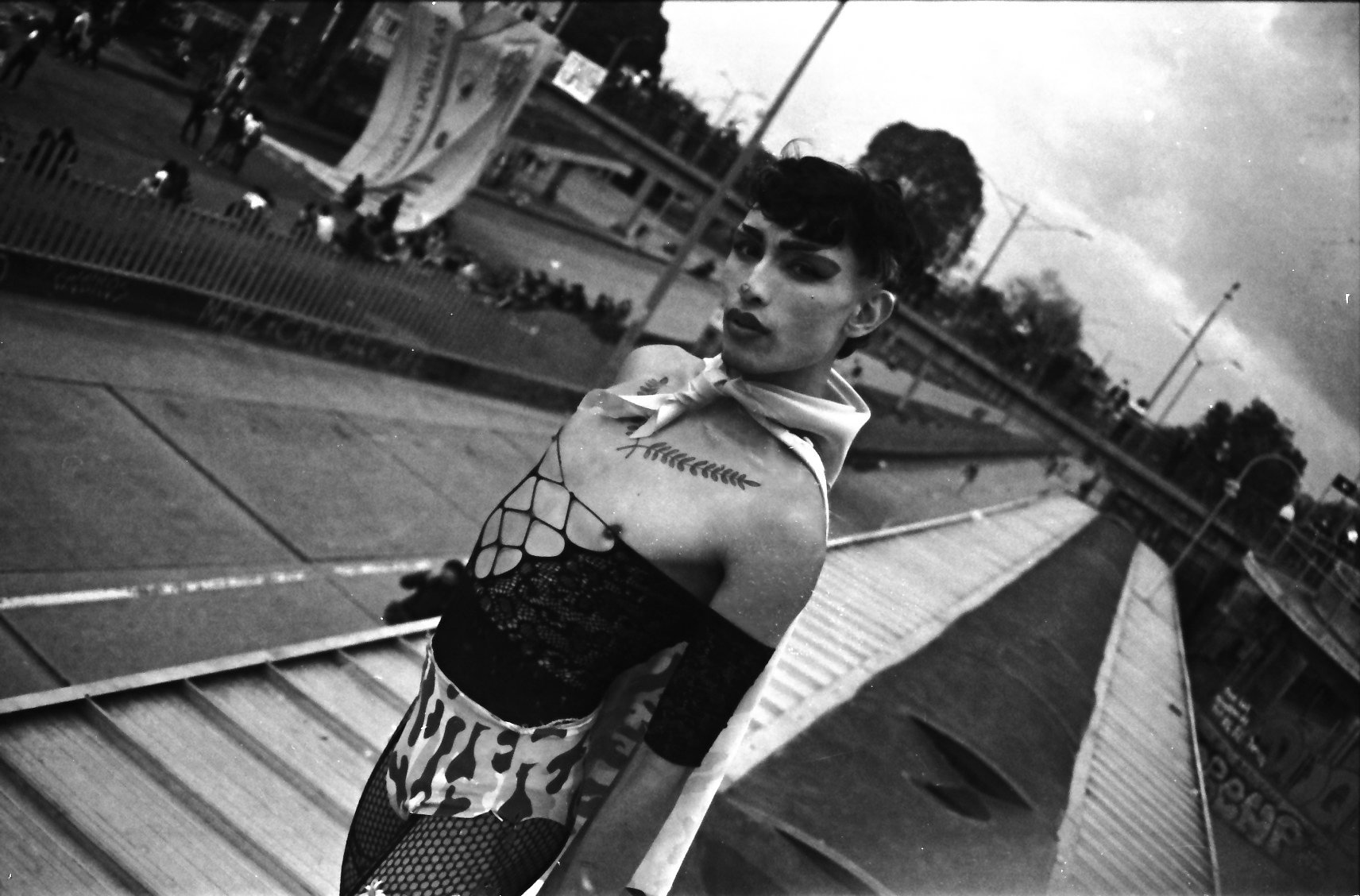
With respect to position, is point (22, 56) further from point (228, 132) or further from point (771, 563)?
point (771, 563)

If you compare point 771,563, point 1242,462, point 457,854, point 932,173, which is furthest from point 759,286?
point 1242,462

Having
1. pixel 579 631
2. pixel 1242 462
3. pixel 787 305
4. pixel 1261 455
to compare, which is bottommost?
pixel 579 631

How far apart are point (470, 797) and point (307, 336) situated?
12.4 meters

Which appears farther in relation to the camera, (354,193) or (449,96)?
(449,96)

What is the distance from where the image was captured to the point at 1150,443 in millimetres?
35844

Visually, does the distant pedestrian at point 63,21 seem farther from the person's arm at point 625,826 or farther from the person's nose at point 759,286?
the person's arm at point 625,826

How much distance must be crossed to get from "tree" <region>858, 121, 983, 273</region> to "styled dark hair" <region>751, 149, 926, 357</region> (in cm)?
10

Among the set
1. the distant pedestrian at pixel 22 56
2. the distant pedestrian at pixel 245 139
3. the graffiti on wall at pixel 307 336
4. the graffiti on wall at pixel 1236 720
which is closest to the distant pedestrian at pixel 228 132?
the distant pedestrian at pixel 245 139

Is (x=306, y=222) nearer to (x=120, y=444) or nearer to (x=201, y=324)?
(x=201, y=324)

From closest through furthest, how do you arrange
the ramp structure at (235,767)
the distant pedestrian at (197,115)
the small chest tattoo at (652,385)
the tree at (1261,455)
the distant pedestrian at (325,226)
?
the small chest tattoo at (652,385), the ramp structure at (235,767), the tree at (1261,455), the distant pedestrian at (325,226), the distant pedestrian at (197,115)

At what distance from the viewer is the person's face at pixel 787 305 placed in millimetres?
2074

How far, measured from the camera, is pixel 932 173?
346 cm

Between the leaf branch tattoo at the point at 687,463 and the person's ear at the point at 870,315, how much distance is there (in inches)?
14.2

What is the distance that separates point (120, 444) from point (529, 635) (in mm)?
7825
